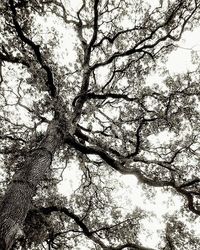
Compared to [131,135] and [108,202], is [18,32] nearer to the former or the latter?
[131,135]

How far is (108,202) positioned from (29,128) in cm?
451

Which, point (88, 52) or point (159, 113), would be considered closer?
point (159, 113)

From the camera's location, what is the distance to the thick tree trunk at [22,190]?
5.41 meters

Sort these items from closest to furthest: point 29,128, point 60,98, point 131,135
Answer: point 60,98 → point 29,128 → point 131,135

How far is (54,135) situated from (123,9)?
6.82 metres

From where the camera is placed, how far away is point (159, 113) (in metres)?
10.3

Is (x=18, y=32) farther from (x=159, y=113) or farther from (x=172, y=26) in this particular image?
(x=172, y=26)

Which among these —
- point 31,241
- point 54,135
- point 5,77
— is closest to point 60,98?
point 54,135

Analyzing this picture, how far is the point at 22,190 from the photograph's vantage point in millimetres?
6406

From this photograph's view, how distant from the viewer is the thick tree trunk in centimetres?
541

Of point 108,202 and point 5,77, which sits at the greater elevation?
point 5,77

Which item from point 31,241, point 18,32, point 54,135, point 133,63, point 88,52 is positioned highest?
point 133,63

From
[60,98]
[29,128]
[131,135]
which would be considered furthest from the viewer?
[131,135]

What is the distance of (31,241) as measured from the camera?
811cm
